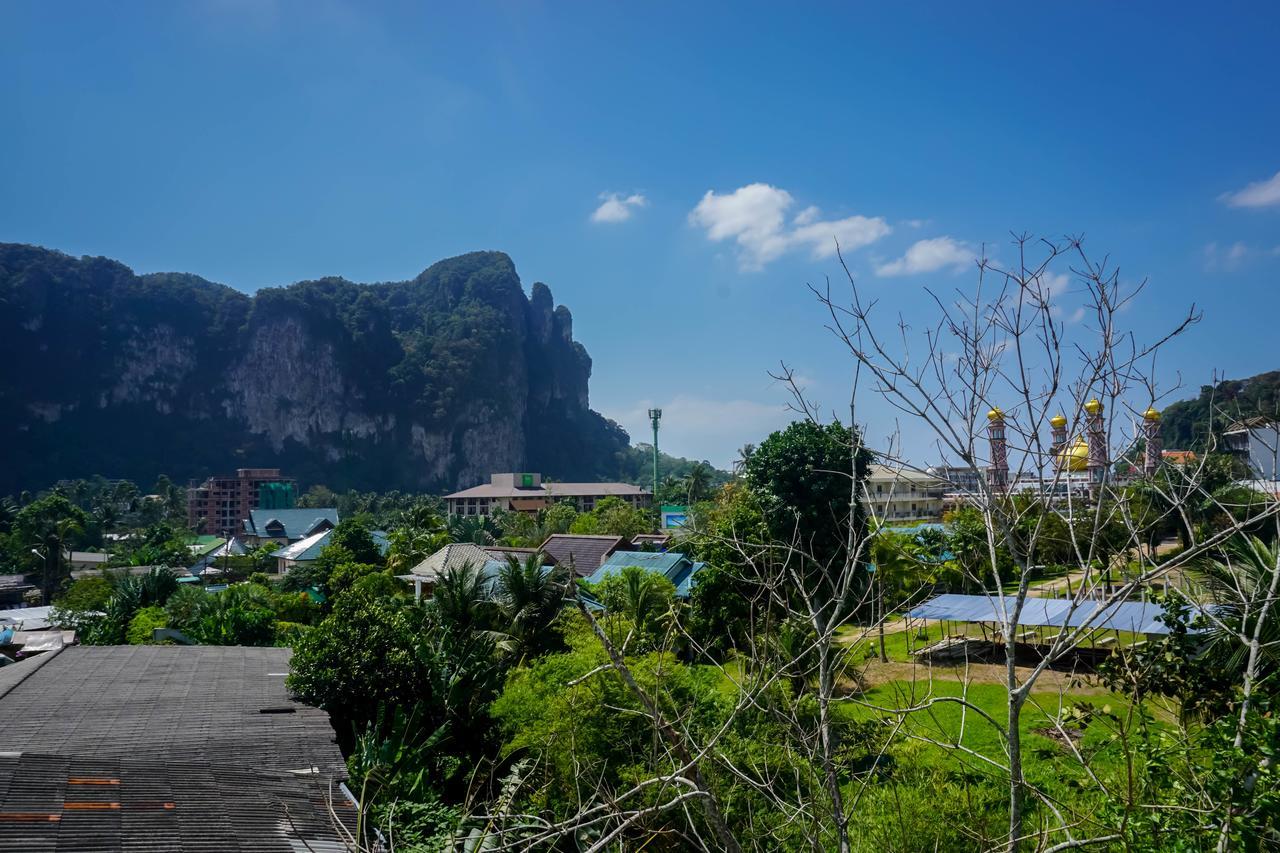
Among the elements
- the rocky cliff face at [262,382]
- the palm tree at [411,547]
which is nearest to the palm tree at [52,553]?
the palm tree at [411,547]

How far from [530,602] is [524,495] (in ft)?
231

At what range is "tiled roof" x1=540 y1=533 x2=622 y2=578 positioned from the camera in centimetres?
2947

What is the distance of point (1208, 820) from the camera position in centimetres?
384

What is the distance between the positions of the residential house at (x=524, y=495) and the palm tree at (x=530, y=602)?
64491mm

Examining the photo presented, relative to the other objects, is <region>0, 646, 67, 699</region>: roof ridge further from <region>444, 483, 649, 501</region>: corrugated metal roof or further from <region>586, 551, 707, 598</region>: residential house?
<region>444, 483, 649, 501</region>: corrugated metal roof

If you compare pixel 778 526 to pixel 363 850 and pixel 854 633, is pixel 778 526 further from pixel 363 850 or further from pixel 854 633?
pixel 363 850

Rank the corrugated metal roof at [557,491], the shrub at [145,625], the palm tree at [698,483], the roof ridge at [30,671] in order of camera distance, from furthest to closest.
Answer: the corrugated metal roof at [557,491] → the shrub at [145,625] → the palm tree at [698,483] → the roof ridge at [30,671]

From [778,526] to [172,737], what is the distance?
13.4 metres

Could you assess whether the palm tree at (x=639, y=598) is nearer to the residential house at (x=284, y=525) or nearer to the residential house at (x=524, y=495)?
the residential house at (x=284, y=525)

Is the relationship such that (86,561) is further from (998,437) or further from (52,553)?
(998,437)

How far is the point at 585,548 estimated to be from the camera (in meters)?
31.3

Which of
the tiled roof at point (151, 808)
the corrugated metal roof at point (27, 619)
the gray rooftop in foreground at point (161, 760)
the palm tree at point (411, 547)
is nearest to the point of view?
the tiled roof at point (151, 808)

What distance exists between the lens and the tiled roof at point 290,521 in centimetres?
7256

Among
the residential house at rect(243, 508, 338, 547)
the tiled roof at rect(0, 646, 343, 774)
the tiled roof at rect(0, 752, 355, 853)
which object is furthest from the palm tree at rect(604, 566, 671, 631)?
the residential house at rect(243, 508, 338, 547)
